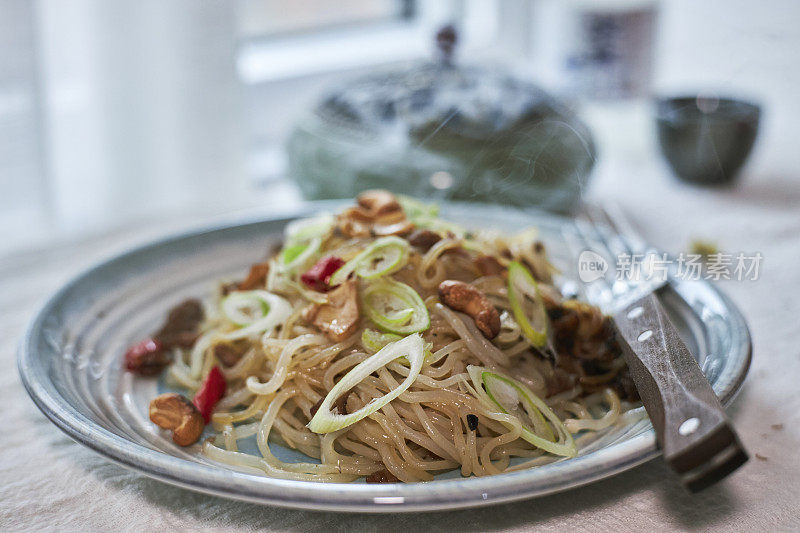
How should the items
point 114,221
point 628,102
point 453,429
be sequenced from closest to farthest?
1. point 453,429
2. point 114,221
3. point 628,102

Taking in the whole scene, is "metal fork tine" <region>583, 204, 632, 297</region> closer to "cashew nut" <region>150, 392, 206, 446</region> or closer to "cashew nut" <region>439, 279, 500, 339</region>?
"cashew nut" <region>439, 279, 500, 339</region>

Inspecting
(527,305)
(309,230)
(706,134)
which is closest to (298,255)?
(309,230)

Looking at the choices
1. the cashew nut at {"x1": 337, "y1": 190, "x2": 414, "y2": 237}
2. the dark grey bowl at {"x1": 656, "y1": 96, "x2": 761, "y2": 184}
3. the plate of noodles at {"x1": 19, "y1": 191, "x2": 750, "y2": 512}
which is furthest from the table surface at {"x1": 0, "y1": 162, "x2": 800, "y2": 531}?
the dark grey bowl at {"x1": 656, "y1": 96, "x2": 761, "y2": 184}

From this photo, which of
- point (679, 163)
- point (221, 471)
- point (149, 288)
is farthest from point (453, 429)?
point (679, 163)

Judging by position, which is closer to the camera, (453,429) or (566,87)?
(453,429)

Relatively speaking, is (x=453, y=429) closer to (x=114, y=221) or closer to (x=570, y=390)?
(x=570, y=390)

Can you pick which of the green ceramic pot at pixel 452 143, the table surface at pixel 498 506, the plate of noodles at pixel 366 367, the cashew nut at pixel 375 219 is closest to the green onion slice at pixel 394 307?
the plate of noodles at pixel 366 367
